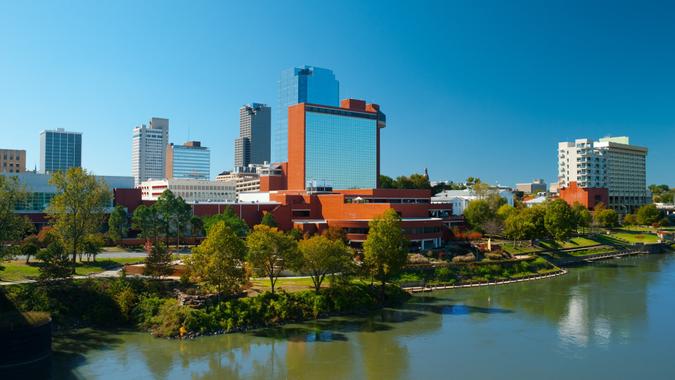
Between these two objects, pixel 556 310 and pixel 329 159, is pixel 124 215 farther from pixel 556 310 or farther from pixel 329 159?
pixel 329 159

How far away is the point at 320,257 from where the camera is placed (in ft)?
116

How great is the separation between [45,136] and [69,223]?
169569mm

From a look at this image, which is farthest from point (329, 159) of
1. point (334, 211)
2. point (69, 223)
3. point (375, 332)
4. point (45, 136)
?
point (45, 136)

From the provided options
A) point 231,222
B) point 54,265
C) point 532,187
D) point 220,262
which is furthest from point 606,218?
point 532,187

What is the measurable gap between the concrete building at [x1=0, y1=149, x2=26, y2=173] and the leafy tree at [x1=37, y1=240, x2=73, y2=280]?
309 feet

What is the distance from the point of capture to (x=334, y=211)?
199ft

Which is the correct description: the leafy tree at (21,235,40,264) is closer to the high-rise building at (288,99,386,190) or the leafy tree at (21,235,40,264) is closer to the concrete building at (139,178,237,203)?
the high-rise building at (288,99,386,190)

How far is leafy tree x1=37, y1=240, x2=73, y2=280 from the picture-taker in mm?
33156

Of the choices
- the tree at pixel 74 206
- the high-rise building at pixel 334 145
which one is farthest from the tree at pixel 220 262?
the high-rise building at pixel 334 145

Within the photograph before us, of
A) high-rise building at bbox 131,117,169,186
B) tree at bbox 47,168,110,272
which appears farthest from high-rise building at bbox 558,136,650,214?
high-rise building at bbox 131,117,169,186

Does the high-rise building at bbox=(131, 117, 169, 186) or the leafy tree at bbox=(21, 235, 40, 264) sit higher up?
the high-rise building at bbox=(131, 117, 169, 186)

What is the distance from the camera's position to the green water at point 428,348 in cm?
2477

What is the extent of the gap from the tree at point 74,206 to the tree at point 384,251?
2018 centimetres

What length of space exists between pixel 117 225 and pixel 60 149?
160 meters
